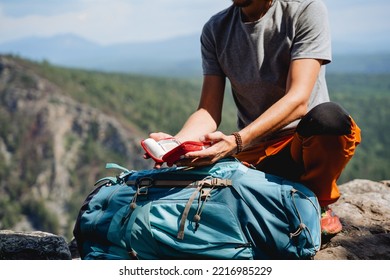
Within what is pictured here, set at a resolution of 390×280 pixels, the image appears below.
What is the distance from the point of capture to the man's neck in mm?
3254

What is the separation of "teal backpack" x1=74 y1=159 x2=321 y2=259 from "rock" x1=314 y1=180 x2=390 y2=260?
521 millimetres

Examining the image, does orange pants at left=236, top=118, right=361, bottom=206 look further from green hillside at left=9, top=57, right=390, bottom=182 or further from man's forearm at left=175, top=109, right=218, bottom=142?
green hillside at left=9, top=57, right=390, bottom=182

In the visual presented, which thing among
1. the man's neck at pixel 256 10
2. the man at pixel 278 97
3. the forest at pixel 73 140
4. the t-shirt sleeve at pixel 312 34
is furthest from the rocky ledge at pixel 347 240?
the forest at pixel 73 140

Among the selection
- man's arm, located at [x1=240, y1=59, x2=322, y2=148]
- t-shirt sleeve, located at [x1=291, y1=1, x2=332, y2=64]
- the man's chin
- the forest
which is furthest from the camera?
the forest

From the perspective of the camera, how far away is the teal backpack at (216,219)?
8.75 feet

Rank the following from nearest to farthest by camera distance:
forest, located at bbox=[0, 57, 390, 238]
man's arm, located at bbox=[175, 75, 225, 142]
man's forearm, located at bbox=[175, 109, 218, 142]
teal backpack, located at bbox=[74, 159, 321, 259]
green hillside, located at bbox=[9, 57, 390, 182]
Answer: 1. teal backpack, located at bbox=[74, 159, 321, 259]
2. man's forearm, located at bbox=[175, 109, 218, 142]
3. man's arm, located at bbox=[175, 75, 225, 142]
4. forest, located at bbox=[0, 57, 390, 238]
5. green hillside, located at bbox=[9, 57, 390, 182]

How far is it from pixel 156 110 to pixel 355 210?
288ft

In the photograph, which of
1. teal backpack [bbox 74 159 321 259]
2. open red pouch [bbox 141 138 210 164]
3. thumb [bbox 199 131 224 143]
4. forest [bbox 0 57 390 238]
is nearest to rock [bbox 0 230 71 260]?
teal backpack [bbox 74 159 321 259]

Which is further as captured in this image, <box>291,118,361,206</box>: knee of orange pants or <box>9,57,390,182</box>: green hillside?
<box>9,57,390,182</box>: green hillside

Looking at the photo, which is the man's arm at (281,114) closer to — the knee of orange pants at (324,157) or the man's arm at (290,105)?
the man's arm at (290,105)

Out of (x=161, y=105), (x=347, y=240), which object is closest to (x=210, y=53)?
(x=347, y=240)

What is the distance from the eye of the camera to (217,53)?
11.5 ft

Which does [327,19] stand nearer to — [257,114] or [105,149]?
[257,114]

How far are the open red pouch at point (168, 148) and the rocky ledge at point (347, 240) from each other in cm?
102
